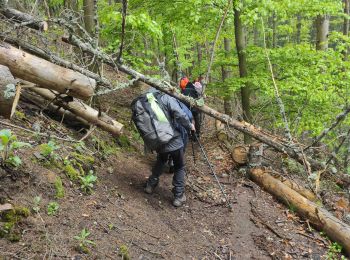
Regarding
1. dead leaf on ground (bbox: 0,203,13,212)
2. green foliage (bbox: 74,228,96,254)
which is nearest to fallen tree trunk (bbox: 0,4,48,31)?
dead leaf on ground (bbox: 0,203,13,212)

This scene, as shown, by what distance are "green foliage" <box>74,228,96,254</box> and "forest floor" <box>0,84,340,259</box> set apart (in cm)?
3

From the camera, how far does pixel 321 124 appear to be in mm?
8883

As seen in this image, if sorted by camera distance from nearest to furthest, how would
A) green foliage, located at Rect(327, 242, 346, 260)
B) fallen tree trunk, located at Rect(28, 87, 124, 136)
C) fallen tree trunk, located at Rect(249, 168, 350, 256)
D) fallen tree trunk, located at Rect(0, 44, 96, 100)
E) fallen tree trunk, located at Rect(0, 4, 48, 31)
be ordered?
fallen tree trunk, located at Rect(0, 44, 96, 100) → green foliage, located at Rect(327, 242, 346, 260) → fallen tree trunk, located at Rect(249, 168, 350, 256) → fallen tree trunk, located at Rect(0, 4, 48, 31) → fallen tree trunk, located at Rect(28, 87, 124, 136)

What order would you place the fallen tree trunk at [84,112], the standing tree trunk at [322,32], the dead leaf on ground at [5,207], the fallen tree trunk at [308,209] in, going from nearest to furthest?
the dead leaf on ground at [5,207] < the fallen tree trunk at [308,209] < the fallen tree trunk at [84,112] < the standing tree trunk at [322,32]

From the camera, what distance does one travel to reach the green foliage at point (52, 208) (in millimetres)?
4073

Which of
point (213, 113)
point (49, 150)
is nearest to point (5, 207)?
point (49, 150)

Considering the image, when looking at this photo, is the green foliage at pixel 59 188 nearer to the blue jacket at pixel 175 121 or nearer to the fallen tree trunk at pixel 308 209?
the blue jacket at pixel 175 121

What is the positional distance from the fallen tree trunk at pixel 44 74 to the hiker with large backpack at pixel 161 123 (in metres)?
0.90

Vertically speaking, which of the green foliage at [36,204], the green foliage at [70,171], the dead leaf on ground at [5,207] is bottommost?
the green foliage at [70,171]

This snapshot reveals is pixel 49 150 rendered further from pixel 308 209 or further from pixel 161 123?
pixel 308 209

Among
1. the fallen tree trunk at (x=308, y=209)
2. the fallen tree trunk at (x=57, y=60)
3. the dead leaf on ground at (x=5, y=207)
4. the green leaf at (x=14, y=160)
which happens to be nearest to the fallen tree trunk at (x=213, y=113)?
the fallen tree trunk at (x=57, y=60)

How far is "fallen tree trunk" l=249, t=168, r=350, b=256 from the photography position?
556 cm

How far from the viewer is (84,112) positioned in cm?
661

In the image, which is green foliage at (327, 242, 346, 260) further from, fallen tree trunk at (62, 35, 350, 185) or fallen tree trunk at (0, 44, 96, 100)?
fallen tree trunk at (0, 44, 96, 100)
